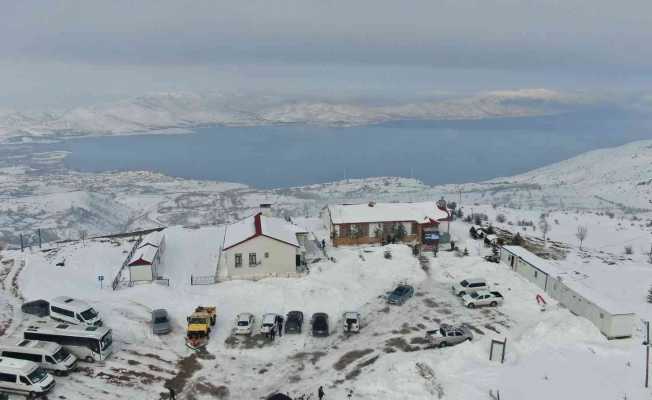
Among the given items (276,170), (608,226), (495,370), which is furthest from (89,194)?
(495,370)

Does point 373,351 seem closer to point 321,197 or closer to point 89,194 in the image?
point 321,197

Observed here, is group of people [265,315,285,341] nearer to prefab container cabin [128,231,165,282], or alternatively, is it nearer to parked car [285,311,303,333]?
parked car [285,311,303,333]

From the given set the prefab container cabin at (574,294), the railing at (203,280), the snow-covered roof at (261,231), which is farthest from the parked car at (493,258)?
the railing at (203,280)

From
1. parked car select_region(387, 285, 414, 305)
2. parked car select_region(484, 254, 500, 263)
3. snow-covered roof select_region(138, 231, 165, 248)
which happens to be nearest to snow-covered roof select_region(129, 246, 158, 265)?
snow-covered roof select_region(138, 231, 165, 248)

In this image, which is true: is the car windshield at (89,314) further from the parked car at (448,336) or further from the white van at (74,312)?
the parked car at (448,336)

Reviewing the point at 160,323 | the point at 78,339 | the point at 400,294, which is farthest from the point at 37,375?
the point at 400,294

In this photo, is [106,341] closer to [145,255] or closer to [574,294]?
[145,255]
